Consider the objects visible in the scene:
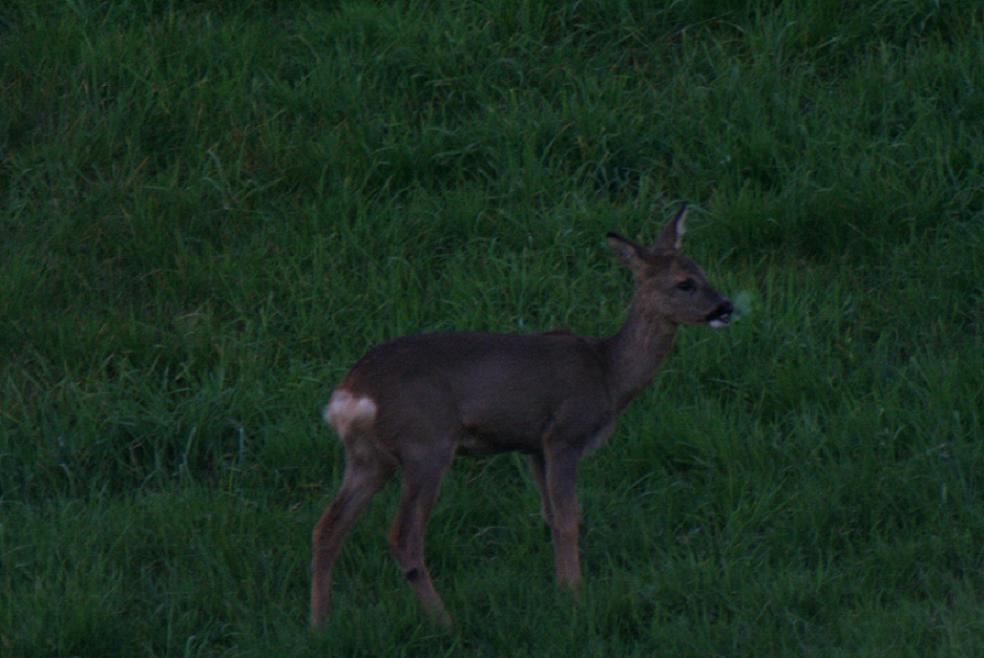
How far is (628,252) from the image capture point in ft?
22.4

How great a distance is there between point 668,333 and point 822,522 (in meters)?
0.95

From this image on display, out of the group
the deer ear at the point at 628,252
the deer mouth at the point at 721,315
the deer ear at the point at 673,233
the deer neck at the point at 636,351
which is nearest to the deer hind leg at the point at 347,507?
the deer neck at the point at 636,351

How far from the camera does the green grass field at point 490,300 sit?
620cm

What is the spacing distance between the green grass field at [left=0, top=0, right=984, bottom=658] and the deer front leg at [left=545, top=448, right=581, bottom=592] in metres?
0.14

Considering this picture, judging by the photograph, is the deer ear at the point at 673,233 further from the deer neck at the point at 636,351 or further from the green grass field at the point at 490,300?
the green grass field at the point at 490,300

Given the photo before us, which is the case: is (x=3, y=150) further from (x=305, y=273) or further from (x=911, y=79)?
(x=911, y=79)

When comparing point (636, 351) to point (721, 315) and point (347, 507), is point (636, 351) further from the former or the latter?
point (347, 507)

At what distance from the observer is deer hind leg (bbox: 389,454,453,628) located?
6188 mm

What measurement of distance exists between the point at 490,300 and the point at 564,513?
1.83 meters

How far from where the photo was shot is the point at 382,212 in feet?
28.3

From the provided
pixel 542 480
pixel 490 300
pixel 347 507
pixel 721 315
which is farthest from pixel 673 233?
pixel 347 507

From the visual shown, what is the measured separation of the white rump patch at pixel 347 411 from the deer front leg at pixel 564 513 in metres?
0.73

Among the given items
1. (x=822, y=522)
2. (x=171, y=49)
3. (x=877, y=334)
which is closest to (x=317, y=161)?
(x=171, y=49)

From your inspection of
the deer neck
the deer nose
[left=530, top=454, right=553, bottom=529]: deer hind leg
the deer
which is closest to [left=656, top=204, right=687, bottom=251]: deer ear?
the deer
